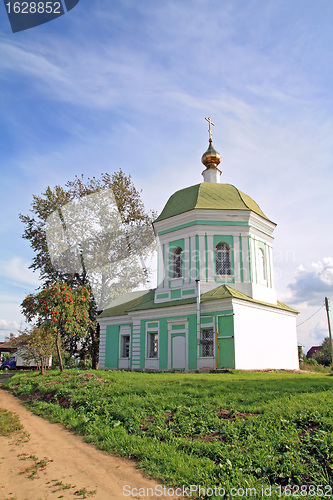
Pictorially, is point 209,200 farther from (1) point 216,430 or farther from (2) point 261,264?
(1) point 216,430

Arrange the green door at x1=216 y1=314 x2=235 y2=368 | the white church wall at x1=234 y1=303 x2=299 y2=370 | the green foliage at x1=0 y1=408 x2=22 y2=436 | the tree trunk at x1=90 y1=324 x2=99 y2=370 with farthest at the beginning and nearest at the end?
the tree trunk at x1=90 y1=324 x2=99 y2=370, the white church wall at x1=234 y1=303 x2=299 y2=370, the green door at x1=216 y1=314 x2=235 y2=368, the green foliage at x1=0 y1=408 x2=22 y2=436

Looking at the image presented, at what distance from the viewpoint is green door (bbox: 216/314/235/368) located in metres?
16.0

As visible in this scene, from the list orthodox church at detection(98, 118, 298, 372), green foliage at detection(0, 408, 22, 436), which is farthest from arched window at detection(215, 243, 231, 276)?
green foliage at detection(0, 408, 22, 436)

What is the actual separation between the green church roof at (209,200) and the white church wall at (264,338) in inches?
208

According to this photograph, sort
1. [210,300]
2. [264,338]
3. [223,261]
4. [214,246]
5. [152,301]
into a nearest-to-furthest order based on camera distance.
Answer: [210,300], [264,338], [214,246], [223,261], [152,301]

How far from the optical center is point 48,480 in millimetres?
4672

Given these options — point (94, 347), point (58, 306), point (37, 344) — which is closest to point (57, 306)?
point (58, 306)

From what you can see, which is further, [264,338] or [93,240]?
[93,240]

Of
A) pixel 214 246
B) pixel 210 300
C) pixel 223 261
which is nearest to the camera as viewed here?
pixel 210 300

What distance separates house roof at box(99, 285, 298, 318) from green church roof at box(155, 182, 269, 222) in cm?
433

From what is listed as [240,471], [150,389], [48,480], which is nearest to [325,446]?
[240,471]

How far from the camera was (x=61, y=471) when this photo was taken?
4.95m

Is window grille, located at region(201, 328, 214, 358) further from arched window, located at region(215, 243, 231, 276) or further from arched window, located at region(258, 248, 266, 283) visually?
arched window, located at region(258, 248, 266, 283)

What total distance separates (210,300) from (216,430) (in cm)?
1120
